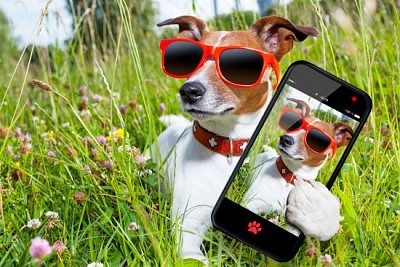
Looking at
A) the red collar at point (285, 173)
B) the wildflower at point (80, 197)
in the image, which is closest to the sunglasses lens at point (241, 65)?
the red collar at point (285, 173)

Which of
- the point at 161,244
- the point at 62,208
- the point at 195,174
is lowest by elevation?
the point at 62,208

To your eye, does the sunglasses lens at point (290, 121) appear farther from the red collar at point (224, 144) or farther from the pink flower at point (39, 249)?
the pink flower at point (39, 249)

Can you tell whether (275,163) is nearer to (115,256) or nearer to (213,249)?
(213,249)

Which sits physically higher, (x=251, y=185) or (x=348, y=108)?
(x=348, y=108)

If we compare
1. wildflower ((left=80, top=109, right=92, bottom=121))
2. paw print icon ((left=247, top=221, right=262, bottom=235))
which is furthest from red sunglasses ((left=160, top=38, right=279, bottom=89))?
wildflower ((left=80, top=109, right=92, bottom=121))

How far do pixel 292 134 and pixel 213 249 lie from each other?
36cm

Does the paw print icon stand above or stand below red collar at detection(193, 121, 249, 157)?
below

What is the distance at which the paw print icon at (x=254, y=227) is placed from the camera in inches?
58.7

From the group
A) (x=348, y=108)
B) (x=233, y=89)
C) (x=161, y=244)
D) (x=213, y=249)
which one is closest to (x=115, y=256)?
(x=161, y=244)

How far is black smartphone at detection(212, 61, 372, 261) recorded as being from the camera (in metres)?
1.50

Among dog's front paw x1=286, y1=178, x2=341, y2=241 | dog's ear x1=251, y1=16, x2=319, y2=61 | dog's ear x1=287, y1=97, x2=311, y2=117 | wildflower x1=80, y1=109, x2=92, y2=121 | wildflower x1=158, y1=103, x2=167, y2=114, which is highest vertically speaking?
dog's ear x1=251, y1=16, x2=319, y2=61

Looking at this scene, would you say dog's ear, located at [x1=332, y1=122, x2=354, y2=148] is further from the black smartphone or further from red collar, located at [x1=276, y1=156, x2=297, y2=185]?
red collar, located at [x1=276, y1=156, x2=297, y2=185]

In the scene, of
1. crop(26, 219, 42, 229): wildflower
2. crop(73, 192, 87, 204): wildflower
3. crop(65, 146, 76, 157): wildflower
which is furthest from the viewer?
crop(65, 146, 76, 157): wildflower

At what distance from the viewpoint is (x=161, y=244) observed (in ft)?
4.98
